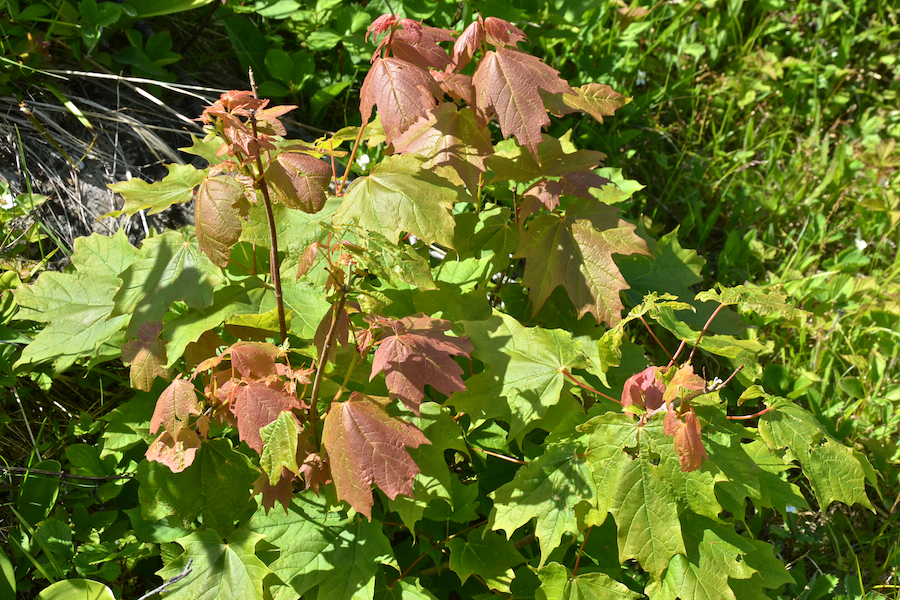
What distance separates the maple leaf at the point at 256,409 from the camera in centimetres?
120

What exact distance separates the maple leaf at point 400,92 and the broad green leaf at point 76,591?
1.23 metres

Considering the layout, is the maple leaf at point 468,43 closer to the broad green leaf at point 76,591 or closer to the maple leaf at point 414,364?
the maple leaf at point 414,364

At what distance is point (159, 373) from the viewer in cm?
149

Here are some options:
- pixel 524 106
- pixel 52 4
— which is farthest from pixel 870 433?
pixel 52 4

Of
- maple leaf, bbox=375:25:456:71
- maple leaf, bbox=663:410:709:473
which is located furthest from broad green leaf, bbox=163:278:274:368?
maple leaf, bbox=663:410:709:473

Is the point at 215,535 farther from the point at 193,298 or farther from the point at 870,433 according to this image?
the point at 870,433

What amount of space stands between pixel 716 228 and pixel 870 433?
43.2 inches

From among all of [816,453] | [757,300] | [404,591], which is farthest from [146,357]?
[816,453]

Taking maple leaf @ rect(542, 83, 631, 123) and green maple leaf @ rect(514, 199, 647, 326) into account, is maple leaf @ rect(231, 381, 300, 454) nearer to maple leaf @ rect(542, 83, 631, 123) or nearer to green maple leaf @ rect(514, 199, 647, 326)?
green maple leaf @ rect(514, 199, 647, 326)

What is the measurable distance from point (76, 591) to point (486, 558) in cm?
95

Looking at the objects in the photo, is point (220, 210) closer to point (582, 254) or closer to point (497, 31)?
point (497, 31)

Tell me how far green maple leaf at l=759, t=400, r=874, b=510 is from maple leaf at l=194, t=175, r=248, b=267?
3.72 ft

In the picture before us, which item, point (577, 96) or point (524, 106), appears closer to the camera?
point (524, 106)

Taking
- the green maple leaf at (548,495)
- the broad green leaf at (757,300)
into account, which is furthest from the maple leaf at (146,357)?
the broad green leaf at (757,300)
